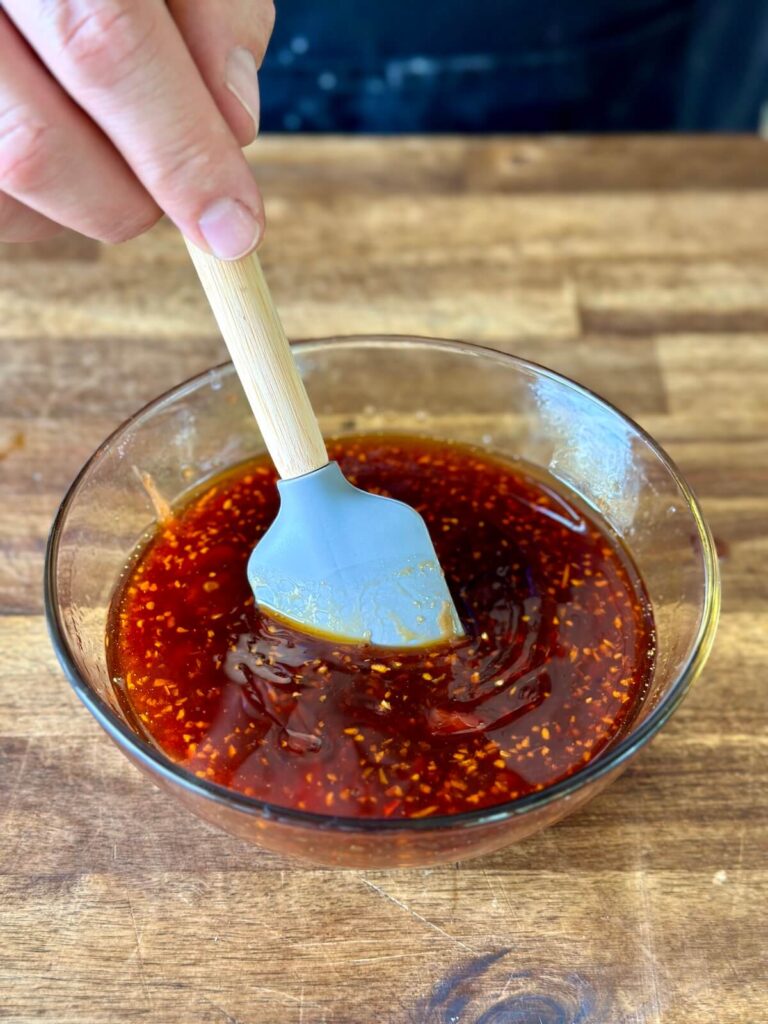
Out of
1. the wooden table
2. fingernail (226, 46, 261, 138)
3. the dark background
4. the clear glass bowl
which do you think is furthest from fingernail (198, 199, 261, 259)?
the dark background


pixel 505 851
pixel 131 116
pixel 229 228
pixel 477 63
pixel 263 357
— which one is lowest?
pixel 505 851

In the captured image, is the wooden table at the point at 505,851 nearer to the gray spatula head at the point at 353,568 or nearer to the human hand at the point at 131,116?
the gray spatula head at the point at 353,568

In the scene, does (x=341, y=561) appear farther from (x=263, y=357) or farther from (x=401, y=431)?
(x=401, y=431)

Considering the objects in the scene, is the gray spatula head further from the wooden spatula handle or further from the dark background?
the dark background

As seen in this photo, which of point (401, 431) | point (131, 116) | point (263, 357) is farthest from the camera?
point (401, 431)

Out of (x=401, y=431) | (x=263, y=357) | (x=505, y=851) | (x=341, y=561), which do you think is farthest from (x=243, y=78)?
(x=505, y=851)

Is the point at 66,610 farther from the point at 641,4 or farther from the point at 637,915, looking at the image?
the point at 641,4

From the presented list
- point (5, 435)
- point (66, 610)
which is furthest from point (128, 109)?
point (5, 435)
